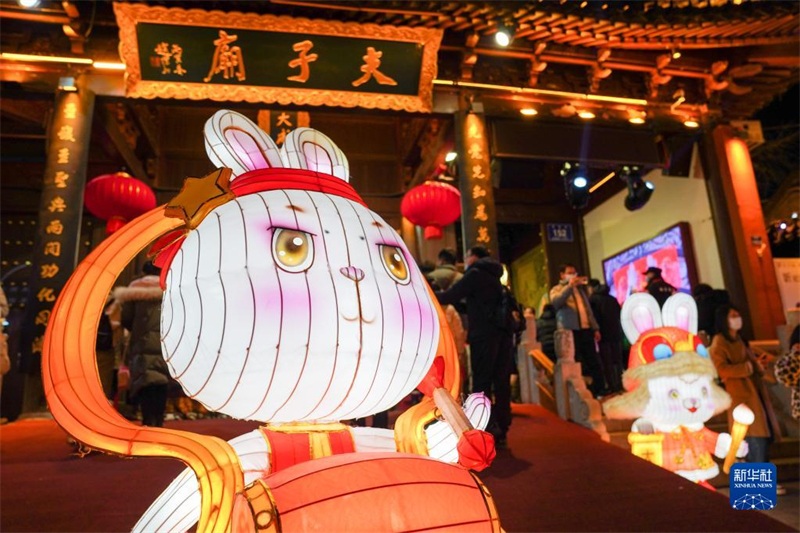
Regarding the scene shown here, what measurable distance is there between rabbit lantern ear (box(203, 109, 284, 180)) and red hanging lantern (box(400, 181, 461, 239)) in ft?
17.8

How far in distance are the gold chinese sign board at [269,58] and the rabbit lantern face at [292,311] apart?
5.00 meters

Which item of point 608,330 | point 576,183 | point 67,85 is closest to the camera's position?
point 67,85

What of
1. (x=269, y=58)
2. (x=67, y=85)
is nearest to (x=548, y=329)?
(x=269, y=58)

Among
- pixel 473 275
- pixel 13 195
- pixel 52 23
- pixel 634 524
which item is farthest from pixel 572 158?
pixel 13 195

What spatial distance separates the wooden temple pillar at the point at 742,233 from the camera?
6930 millimetres

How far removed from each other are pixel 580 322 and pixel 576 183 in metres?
4.03

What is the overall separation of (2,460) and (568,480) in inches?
139

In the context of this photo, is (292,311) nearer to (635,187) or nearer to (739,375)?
(739,375)

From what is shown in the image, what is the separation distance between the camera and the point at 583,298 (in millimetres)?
5188

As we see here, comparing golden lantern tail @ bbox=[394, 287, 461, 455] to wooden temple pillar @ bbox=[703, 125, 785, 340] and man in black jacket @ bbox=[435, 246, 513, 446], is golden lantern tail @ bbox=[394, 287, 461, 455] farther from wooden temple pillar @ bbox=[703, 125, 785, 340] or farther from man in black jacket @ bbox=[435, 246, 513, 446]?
wooden temple pillar @ bbox=[703, 125, 785, 340]

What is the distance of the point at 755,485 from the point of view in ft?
6.18

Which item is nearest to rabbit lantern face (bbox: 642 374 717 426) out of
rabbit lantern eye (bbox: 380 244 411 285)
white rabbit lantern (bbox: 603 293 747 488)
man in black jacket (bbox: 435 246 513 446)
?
white rabbit lantern (bbox: 603 293 747 488)

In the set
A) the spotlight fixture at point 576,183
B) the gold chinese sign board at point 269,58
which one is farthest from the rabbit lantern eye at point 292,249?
the spotlight fixture at point 576,183

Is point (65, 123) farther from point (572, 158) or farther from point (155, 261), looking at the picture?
point (572, 158)
